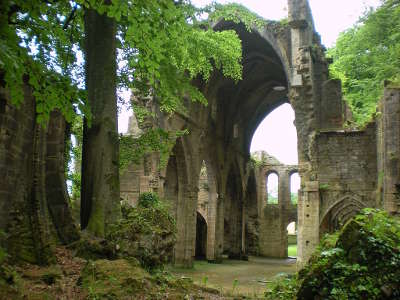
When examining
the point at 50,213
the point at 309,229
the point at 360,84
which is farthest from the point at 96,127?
the point at 360,84

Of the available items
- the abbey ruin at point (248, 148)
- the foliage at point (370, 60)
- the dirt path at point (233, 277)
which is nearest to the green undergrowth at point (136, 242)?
the dirt path at point (233, 277)

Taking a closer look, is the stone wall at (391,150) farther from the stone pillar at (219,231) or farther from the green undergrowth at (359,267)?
the stone pillar at (219,231)

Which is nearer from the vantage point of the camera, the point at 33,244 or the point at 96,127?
the point at 33,244

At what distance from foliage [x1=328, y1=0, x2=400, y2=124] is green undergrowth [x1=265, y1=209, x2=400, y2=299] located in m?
14.6

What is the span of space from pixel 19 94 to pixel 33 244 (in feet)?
9.69

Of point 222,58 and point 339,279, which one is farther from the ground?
point 222,58

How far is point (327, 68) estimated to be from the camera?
2088cm

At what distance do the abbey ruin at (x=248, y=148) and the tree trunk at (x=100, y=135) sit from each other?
7054 millimetres

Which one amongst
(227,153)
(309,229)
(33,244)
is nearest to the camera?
(33,244)

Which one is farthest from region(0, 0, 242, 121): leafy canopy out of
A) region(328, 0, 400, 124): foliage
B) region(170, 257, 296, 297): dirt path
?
region(328, 0, 400, 124): foliage

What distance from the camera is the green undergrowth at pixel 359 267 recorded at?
17.1 ft

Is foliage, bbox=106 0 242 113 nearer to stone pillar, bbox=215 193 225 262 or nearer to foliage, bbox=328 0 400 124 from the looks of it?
foliage, bbox=328 0 400 124

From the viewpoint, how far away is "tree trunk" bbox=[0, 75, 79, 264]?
6441mm

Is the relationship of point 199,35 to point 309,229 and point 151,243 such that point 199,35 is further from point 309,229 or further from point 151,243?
point 309,229
